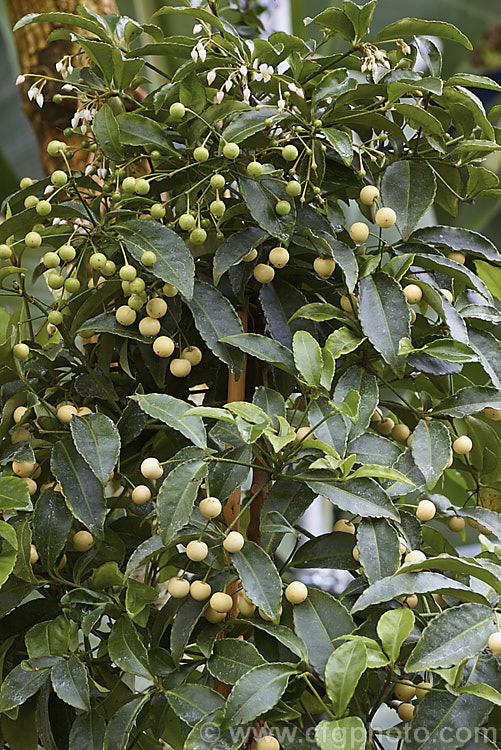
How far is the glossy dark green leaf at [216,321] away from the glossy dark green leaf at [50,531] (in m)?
0.18

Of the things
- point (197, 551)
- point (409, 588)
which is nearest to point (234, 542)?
point (197, 551)

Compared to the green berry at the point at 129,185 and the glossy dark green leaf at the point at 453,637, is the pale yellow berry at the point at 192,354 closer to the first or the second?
the green berry at the point at 129,185

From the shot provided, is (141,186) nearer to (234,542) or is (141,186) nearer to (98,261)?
(98,261)

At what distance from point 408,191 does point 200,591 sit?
1.21ft

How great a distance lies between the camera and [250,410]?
562 mm

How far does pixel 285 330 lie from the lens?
0.67 metres

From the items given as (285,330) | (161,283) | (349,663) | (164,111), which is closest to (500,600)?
(349,663)

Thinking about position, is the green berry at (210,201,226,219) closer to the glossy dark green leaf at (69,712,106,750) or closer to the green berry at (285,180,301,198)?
the green berry at (285,180,301,198)

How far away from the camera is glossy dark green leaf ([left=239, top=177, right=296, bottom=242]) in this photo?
2.09ft

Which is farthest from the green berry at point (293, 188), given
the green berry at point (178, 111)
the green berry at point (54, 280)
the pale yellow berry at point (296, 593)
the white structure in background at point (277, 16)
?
the white structure in background at point (277, 16)

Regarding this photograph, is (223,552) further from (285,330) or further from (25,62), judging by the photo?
(25,62)

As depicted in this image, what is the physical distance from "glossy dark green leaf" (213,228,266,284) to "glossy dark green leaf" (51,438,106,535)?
186 millimetres

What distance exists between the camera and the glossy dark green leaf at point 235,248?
64cm

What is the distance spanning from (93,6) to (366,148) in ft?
1.96
